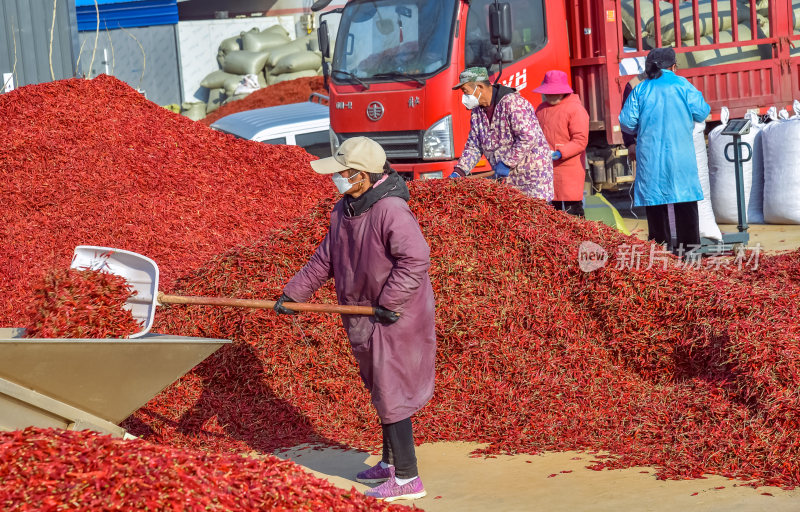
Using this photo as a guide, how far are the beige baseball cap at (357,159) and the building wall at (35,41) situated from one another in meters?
6.83

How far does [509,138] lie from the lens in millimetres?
6797

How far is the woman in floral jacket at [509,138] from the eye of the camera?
22.0ft

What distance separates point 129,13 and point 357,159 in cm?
1976

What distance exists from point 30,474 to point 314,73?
1668 cm

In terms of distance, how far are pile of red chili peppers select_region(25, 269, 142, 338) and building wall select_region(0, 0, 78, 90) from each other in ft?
20.2

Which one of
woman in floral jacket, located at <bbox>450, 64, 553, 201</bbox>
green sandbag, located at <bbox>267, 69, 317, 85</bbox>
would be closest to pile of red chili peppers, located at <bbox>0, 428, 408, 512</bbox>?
woman in floral jacket, located at <bbox>450, 64, 553, 201</bbox>

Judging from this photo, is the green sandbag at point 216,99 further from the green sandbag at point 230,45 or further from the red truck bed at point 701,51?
the red truck bed at point 701,51

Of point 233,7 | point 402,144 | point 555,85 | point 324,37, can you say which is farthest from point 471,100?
point 233,7

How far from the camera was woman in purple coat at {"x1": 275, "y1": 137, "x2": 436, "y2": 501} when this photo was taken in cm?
410

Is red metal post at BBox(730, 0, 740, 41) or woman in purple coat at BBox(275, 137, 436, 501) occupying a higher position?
red metal post at BBox(730, 0, 740, 41)

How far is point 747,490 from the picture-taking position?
4016 millimetres

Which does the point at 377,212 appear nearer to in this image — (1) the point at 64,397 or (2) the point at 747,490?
(1) the point at 64,397

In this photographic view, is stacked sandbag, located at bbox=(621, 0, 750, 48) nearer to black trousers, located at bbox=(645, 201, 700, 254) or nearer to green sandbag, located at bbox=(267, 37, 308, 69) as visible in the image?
black trousers, located at bbox=(645, 201, 700, 254)

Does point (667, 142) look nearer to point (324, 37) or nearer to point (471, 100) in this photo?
point (471, 100)
